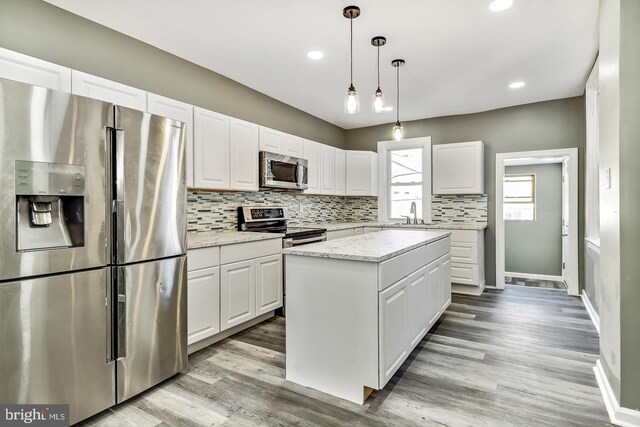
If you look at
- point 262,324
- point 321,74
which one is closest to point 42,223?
point 262,324

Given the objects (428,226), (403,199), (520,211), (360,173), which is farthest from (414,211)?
(520,211)

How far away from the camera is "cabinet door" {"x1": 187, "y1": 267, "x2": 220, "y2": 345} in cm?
265

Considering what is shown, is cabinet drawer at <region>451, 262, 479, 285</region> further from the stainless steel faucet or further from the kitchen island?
the kitchen island

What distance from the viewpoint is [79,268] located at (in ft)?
6.00

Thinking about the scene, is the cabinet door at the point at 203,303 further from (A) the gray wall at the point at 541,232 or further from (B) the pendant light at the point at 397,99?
(A) the gray wall at the point at 541,232

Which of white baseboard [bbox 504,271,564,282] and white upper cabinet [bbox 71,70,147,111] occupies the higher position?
white upper cabinet [bbox 71,70,147,111]

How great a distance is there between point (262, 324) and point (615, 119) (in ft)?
10.5

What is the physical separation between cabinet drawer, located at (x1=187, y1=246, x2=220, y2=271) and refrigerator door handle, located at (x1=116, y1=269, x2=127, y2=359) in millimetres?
601

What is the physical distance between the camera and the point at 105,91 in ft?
8.09

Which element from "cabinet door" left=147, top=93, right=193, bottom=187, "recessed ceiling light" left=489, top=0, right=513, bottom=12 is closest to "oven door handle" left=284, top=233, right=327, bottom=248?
"cabinet door" left=147, top=93, right=193, bottom=187

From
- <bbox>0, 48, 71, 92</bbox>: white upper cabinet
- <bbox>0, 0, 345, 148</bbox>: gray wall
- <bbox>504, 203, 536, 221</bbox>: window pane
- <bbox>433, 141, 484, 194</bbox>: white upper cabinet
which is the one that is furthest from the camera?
<bbox>504, 203, 536, 221</bbox>: window pane

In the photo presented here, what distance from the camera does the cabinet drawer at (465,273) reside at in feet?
14.8

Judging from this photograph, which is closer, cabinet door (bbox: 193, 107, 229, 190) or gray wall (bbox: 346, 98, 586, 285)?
cabinet door (bbox: 193, 107, 229, 190)

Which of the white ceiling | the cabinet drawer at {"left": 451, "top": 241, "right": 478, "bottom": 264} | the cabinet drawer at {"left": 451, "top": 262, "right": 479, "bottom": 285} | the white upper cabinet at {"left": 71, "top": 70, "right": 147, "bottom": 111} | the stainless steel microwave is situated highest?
the white ceiling
